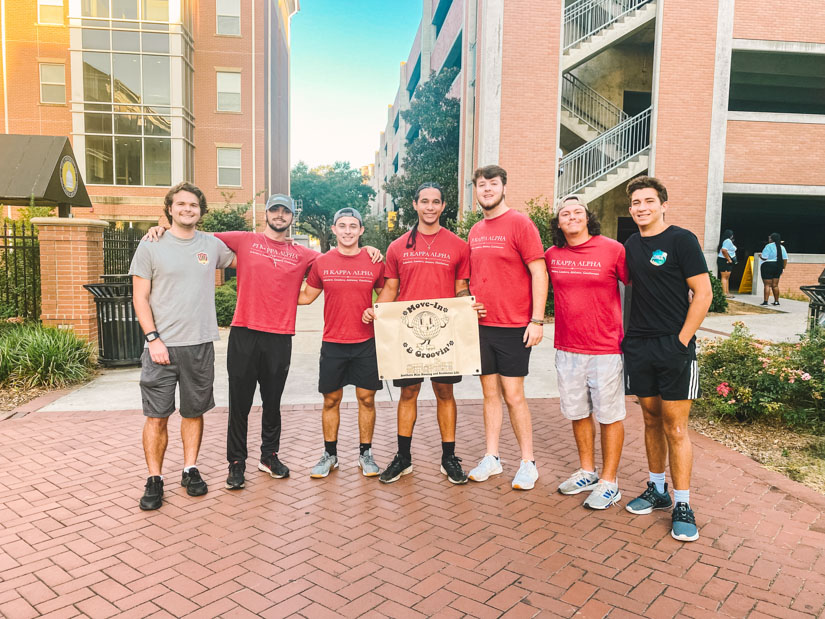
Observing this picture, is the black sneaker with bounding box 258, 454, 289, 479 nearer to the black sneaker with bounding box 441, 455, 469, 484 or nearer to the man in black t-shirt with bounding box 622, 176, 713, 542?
the black sneaker with bounding box 441, 455, 469, 484

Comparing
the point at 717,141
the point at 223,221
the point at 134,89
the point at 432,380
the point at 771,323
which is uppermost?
the point at 134,89

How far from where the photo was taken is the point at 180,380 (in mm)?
4375

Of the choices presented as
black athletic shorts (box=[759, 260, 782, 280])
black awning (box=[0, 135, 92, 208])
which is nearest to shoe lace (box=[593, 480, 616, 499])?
black awning (box=[0, 135, 92, 208])

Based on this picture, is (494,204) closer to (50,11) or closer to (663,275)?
(663,275)

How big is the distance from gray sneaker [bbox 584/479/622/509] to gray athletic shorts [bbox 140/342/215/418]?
287 centimetres

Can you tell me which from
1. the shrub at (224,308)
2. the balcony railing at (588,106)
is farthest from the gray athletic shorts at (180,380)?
the balcony railing at (588,106)

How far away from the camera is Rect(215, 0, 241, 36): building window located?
92.3 feet

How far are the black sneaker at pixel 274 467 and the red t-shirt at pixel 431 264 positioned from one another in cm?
164

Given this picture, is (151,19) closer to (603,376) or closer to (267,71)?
(267,71)

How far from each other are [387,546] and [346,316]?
1.71m

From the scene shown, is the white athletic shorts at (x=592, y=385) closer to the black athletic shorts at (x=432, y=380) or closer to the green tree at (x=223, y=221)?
the black athletic shorts at (x=432, y=380)

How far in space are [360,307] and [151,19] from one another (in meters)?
27.8

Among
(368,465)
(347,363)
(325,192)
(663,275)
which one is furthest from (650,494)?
(325,192)

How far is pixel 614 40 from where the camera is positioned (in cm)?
1748
